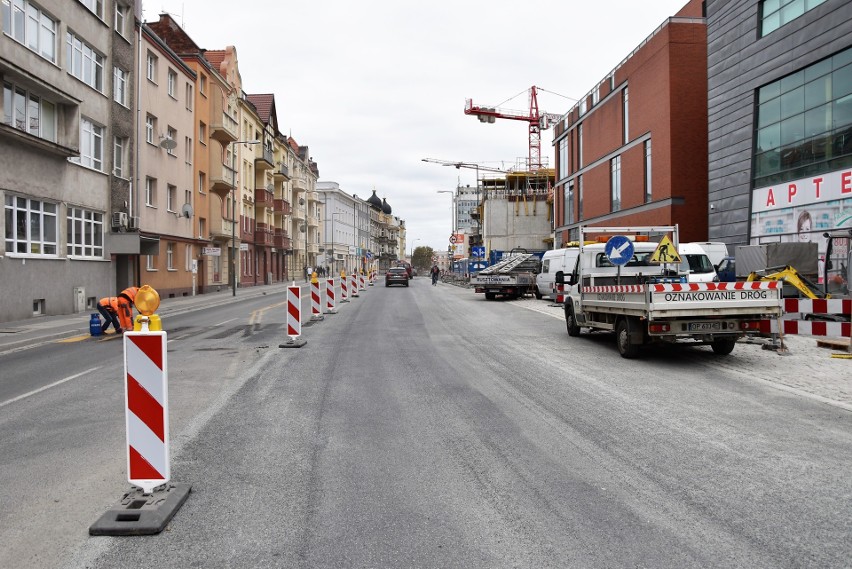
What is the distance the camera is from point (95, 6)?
2323 cm

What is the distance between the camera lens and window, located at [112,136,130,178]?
25100 millimetres

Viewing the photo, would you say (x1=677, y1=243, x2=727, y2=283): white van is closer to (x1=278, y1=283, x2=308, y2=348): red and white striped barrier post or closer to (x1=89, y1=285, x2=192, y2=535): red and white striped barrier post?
(x1=278, y1=283, x2=308, y2=348): red and white striped barrier post

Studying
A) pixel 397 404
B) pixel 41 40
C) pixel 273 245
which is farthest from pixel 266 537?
pixel 273 245

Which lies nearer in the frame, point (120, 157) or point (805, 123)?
point (805, 123)

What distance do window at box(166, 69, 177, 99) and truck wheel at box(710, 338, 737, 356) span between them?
29.8 meters

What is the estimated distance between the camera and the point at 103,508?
12.8 ft

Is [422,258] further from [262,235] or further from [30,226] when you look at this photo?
[30,226]

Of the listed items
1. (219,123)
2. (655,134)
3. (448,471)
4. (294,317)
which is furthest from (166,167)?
(448,471)

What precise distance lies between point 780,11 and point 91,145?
25.7 meters

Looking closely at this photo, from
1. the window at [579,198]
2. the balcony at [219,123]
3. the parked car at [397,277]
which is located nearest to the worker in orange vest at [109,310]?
the balcony at [219,123]

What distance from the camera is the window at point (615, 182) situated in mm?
36188

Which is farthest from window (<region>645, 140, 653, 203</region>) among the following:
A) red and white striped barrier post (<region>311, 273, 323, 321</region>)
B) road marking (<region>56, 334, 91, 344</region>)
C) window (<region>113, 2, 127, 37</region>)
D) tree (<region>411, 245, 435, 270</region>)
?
tree (<region>411, 245, 435, 270</region>)

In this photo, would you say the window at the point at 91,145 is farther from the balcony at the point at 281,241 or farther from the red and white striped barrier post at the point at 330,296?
the balcony at the point at 281,241

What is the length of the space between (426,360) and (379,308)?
42.6 feet
